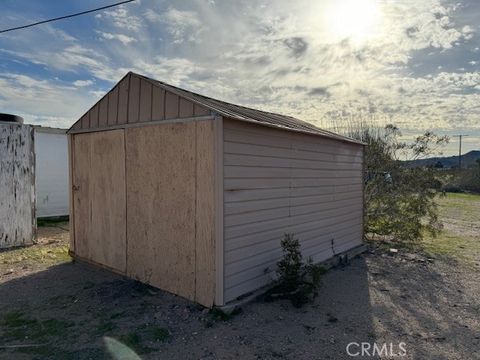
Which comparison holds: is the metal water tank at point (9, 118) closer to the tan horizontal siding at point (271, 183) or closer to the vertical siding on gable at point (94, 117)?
the vertical siding on gable at point (94, 117)

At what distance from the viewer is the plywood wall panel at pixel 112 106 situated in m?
4.48

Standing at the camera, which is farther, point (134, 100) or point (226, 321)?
point (134, 100)

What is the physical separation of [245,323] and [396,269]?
3.25 metres

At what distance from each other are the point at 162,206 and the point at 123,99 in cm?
158

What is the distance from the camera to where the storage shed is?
3.46 meters

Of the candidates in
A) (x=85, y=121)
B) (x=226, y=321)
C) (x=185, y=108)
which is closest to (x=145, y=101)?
(x=185, y=108)

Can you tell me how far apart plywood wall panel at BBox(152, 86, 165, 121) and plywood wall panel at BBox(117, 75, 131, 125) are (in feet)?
1.87

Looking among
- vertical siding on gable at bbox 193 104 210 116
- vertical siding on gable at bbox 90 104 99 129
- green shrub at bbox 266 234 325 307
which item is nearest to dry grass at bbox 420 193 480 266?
green shrub at bbox 266 234 325 307

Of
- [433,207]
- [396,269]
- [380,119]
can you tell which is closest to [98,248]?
[396,269]

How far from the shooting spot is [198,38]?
602 centimetres

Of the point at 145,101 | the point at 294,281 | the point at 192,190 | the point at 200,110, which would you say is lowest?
the point at 294,281

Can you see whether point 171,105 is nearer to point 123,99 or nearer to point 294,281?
point 123,99

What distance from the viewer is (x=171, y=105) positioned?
3.76m

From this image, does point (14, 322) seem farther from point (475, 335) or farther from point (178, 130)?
point (475, 335)
